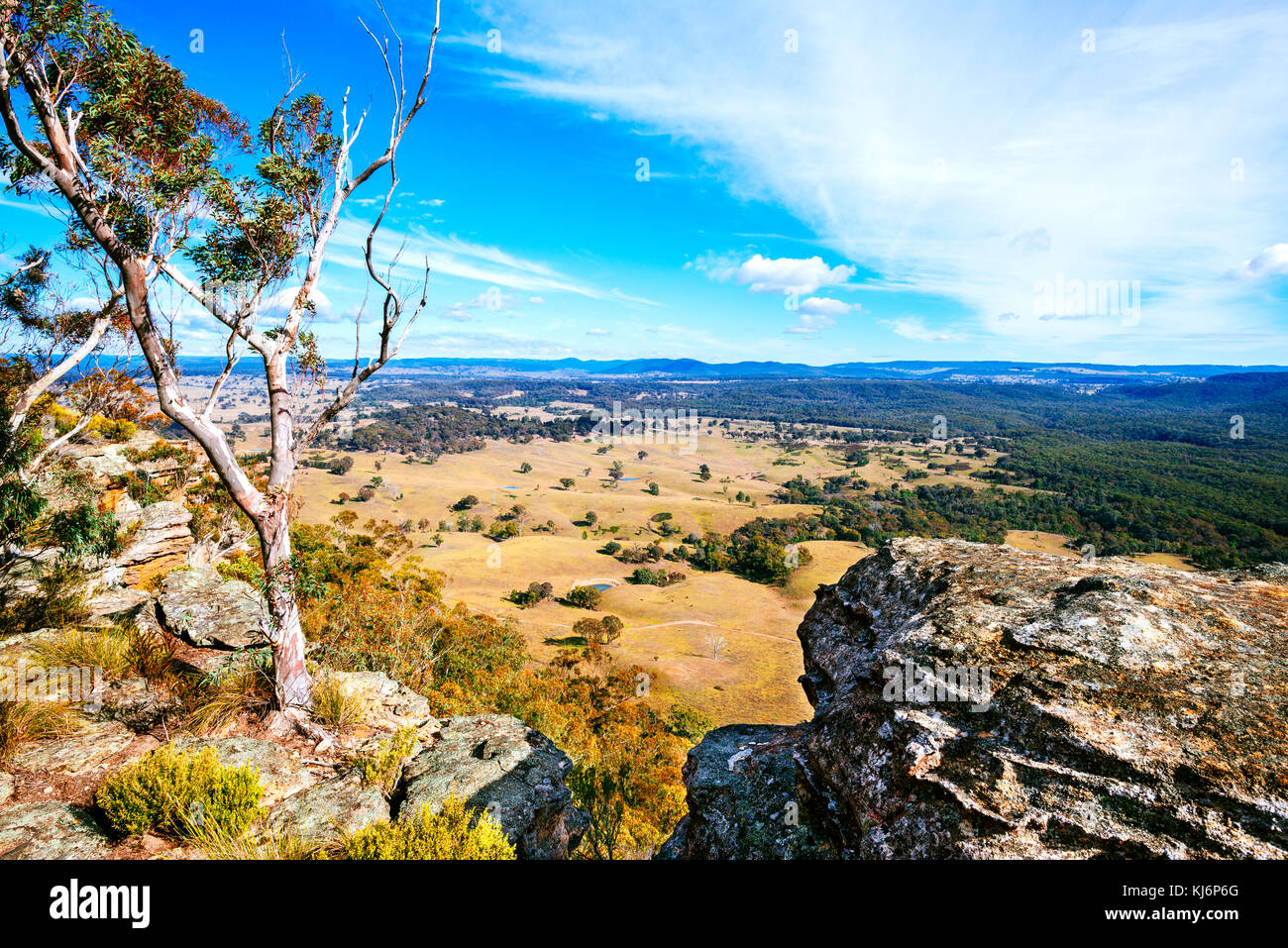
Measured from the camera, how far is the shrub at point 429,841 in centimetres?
568

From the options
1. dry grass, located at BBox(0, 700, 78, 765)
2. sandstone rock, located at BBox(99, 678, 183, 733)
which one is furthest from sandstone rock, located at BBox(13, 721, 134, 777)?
sandstone rock, located at BBox(99, 678, 183, 733)

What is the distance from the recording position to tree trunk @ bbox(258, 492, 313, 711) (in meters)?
8.23

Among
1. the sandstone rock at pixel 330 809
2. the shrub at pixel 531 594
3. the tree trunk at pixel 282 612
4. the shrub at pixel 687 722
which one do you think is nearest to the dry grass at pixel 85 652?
the tree trunk at pixel 282 612

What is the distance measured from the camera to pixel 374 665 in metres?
16.9

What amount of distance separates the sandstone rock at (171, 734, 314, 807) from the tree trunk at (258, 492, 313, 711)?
904 millimetres

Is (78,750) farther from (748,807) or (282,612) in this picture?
(748,807)

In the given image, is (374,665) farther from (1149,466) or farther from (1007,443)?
(1007,443)

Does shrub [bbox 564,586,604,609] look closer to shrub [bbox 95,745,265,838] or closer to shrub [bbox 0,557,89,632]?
shrub [bbox 0,557,89,632]

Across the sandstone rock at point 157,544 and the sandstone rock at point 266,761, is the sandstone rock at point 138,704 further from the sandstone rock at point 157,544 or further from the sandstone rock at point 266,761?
the sandstone rock at point 157,544

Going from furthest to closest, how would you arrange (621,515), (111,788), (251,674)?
(621,515)
(251,674)
(111,788)
